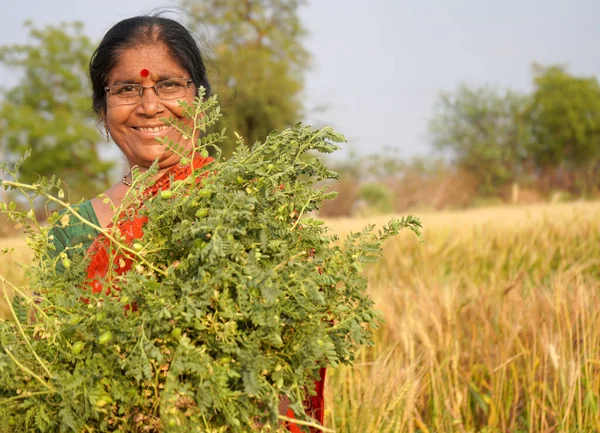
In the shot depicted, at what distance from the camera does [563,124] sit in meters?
42.1

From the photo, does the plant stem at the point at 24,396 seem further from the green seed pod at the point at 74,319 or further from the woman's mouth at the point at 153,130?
the woman's mouth at the point at 153,130

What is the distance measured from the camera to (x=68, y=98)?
32750 millimetres

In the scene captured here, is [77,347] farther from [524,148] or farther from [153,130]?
[524,148]

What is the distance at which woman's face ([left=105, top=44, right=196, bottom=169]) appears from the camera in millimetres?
2160

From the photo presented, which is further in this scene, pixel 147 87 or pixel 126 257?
pixel 147 87

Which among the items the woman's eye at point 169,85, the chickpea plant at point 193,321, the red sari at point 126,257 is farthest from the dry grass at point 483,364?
the woman's eye at point 169,85

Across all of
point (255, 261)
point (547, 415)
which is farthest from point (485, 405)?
point (255, 261)

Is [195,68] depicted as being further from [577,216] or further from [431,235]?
[577,216]

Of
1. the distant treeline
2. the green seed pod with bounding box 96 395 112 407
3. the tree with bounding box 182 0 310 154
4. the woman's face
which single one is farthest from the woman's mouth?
the distant treeline

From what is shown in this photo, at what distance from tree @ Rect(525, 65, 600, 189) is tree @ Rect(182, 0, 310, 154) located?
19.0 metres

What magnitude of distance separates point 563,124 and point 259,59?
23663mm

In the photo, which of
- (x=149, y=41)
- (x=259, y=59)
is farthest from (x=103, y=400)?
(x=259, y=59)

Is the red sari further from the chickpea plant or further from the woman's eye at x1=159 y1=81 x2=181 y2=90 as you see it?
the woman's eye at x1=159 y1=81 x2=181 y2=90

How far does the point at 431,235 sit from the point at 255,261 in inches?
218
